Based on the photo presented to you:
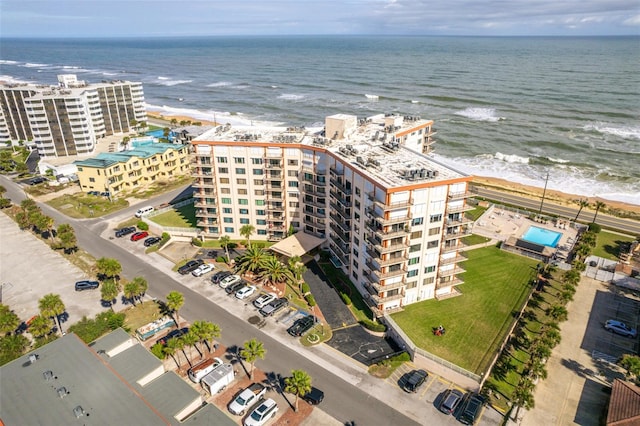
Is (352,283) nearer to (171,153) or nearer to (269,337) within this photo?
(269,337)

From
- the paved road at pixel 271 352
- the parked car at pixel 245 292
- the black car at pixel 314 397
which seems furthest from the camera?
the parked car at pixel 245 292

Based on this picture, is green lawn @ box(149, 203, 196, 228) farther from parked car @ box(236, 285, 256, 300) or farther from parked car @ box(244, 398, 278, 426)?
parked car @ box(244, 398, 278, 426)

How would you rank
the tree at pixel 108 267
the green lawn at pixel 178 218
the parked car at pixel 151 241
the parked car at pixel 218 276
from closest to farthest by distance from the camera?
the tree at pixel 108 267 → the parked car at pixel 218 276 → the parked car at pixel 151 241 → the green lawn at pixel 178 218

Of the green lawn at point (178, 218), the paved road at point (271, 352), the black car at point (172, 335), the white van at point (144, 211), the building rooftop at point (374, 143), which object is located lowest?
the paved road at point (271, 352)

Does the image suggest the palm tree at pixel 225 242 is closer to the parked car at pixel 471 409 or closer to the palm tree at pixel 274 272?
the palm tree at pixel 274 272

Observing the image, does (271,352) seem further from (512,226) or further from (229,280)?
(512,226)

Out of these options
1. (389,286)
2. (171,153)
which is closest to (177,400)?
(389,286)

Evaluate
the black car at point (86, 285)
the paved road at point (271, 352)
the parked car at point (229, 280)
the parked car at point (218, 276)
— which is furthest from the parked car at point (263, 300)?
the black car at point (86, 285)
